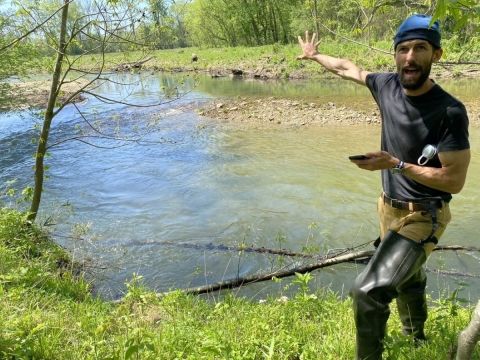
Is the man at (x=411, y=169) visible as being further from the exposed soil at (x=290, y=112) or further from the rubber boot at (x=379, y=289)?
the exposed soil at (x=290, y=112)

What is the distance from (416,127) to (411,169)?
31 centimetres

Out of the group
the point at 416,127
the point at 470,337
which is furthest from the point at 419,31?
the point at 470,337

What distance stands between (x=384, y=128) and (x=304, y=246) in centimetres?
353

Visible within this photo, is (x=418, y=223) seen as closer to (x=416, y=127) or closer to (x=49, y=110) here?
(x=416, y=127)

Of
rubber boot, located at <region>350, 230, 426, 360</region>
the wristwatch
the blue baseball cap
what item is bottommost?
rubber boot, located at <region>350, 230, 426, 360</region>

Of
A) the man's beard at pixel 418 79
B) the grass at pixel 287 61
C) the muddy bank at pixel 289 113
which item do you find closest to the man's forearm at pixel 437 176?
the man's beard at pixel 418 79

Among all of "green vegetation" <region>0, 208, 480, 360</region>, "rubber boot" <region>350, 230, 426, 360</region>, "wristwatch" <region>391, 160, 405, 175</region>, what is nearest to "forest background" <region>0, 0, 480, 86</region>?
"wristwatch" <region>391, 160, 405, 175</region>

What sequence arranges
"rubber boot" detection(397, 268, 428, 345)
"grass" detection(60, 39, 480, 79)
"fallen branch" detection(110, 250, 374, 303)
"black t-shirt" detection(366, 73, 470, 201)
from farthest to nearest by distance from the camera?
"grass" detection(60, 39, 480, 79) < "fallen branch" detection(110, 250, 374, 303) < "rubber boot" detection(397, 268, 428, 345) < "black t-shirt" detection(366, 73, 470, 201)

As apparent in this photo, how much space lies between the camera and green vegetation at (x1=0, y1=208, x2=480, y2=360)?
8.93ft

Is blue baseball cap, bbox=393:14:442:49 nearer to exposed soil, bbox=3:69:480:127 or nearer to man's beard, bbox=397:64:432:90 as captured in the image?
man's beard, bbox=397:64:432:90

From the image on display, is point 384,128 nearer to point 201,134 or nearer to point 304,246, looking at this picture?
point 304,246

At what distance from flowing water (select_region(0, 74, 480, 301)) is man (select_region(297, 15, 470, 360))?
2.30 meters

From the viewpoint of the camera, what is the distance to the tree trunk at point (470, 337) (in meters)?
1.80

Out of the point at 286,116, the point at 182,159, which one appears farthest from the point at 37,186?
the point at 286,116
